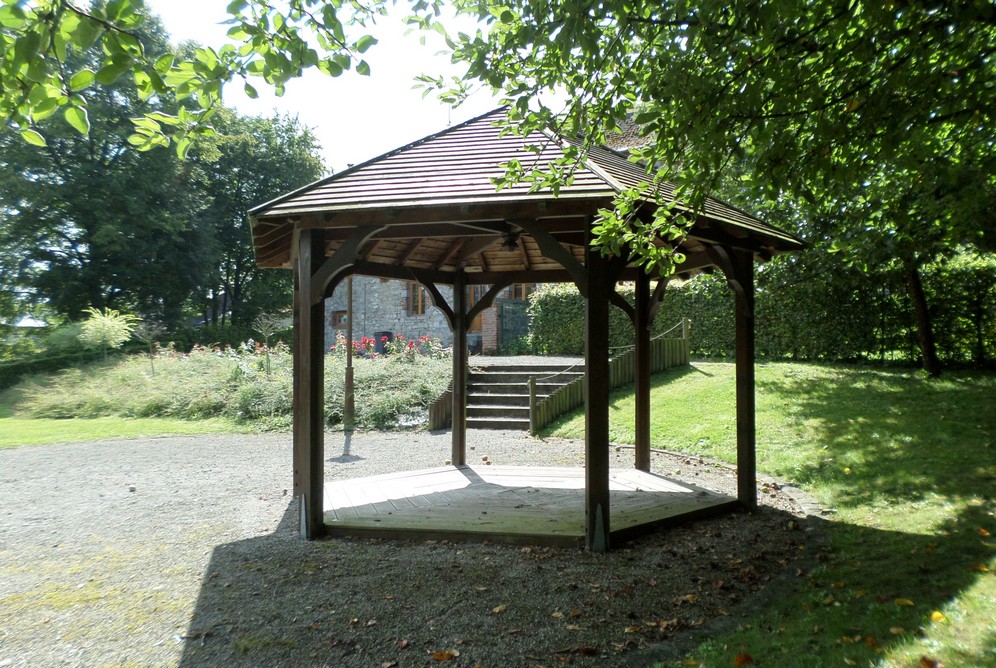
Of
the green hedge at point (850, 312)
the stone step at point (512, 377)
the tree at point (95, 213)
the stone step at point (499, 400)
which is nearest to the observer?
the green hedge at point (850, 312)

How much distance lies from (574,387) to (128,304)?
84.7 feet

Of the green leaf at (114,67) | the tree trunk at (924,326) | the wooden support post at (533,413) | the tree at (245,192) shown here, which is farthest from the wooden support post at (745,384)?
the tree at (245,192)

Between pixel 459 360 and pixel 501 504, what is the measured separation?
250 centimetres

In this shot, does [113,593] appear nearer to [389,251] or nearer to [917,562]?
[389,251]

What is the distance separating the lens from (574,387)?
13.9 metres

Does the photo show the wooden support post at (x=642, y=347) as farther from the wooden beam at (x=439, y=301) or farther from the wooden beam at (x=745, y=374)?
the wooden beam at (x=439, y=301)

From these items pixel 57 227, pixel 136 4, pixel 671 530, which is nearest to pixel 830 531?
pixel 671 530

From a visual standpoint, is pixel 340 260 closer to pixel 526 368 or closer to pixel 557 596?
pixel 557 596

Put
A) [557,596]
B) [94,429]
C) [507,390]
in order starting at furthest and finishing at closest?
[507,390]
[94,429]
[557,596]

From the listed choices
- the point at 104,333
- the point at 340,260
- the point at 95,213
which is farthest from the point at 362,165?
the point at 95,213

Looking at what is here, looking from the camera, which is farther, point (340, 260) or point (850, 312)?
point (850, 312)

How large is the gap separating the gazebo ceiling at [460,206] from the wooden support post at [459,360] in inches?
20.1

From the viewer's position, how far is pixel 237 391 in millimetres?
16406

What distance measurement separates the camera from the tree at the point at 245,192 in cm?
3600
